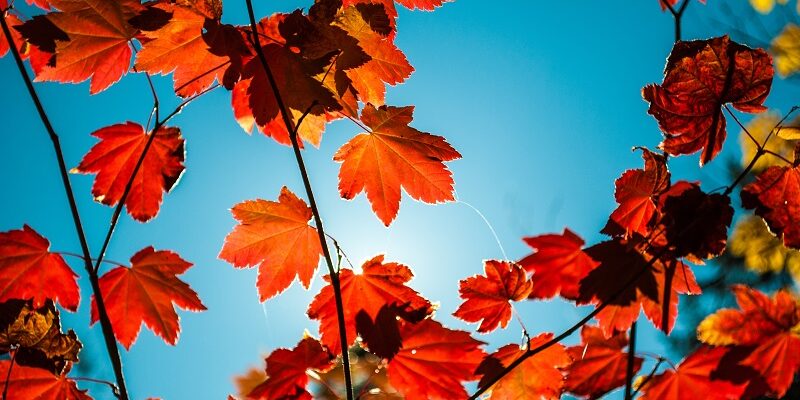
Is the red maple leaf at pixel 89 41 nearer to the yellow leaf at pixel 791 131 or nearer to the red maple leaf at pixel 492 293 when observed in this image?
the red maple leaf at pixel 492 293

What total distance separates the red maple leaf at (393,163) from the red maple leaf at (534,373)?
15.2 inches

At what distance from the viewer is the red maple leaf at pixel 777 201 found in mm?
1156

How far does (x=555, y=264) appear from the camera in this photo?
1229mm

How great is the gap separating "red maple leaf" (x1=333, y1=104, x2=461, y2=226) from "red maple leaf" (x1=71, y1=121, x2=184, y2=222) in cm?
38

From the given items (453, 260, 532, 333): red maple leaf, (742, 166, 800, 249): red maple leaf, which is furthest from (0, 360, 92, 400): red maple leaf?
(742, 166, 800, 249): red maple leaf

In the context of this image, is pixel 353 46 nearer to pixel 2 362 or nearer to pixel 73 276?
pixel 73 276

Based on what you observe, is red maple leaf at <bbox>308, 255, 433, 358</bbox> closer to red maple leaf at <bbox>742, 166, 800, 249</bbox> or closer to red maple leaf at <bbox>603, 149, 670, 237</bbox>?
red maple leaf at <bbox>603, 149, 670, 237</bbox>

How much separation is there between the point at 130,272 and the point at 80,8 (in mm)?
615

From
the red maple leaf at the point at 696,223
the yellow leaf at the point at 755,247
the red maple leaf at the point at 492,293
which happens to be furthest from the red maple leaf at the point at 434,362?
the yellow leaf at the point at 755,247

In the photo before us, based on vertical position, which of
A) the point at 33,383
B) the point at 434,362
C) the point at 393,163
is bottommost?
the point at 33,383

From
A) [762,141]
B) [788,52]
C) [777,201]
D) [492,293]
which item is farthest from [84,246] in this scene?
[788,52]

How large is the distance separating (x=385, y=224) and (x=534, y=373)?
1.58ft

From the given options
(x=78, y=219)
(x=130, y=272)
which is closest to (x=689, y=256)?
(x=78, y=219)

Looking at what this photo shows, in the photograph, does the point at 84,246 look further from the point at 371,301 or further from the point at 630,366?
the point at 630,366
